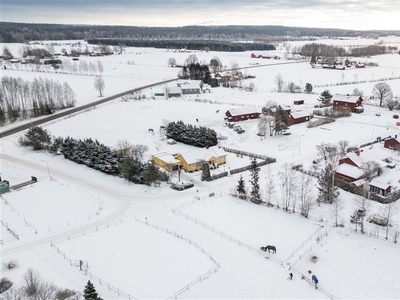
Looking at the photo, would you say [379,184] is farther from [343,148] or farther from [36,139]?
[36,139]

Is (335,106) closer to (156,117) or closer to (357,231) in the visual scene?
(156,117)

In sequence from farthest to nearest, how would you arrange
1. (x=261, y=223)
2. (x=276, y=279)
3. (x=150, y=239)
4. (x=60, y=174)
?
1. (x=60, y=174)
2. (x=261, y=223)
3. (x=150, y=239)
4. (x=276, y=279)

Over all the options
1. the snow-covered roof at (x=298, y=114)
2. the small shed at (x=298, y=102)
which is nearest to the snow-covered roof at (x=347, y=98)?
the small shed at (x=298, y=102)

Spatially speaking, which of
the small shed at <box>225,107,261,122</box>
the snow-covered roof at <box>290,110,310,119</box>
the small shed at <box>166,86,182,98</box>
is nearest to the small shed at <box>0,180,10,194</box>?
the small shed at <box>225,107,261,122</box>

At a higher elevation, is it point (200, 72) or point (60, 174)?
point (200, 72)

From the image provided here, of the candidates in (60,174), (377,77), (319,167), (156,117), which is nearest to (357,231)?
(319,167)

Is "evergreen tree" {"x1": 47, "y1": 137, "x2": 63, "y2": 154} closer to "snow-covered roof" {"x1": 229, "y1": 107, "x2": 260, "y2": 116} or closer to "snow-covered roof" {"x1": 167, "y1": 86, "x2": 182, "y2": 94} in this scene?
"snow-covered roof" {"x1": 229, "y1": 107, "x2": 260, "y2": 116}

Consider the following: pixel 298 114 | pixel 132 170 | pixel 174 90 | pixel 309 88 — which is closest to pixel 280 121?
pixel 298 114
